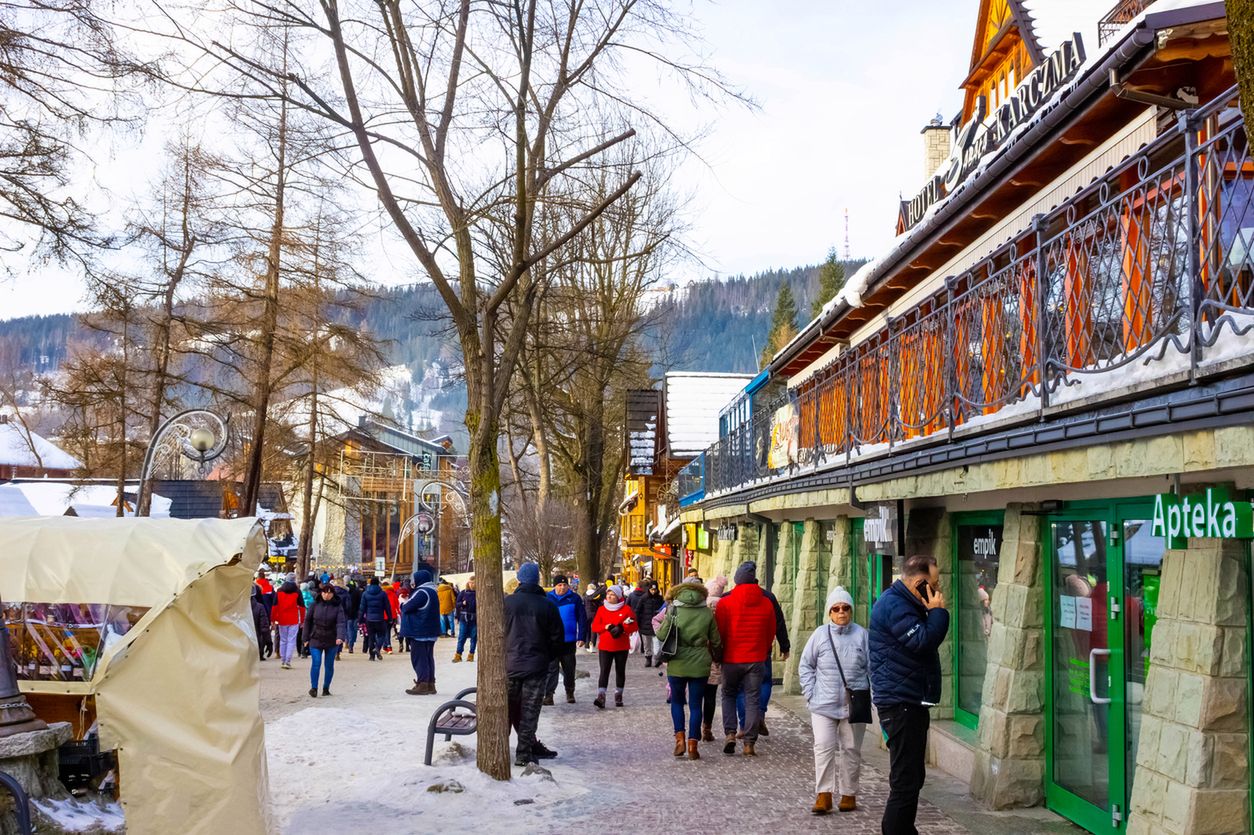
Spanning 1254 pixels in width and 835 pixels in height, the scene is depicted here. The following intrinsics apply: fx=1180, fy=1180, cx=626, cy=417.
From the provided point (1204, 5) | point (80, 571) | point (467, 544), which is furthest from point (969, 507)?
point (467, 544)

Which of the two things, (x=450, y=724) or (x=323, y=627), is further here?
(x=323, y=627)

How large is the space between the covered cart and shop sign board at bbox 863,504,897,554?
235 inches

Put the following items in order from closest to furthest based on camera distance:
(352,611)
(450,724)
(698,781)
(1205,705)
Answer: (1205,705)
(698,781)
(450,724)
(352,611)

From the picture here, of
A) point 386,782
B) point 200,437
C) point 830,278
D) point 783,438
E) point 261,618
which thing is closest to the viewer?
point 386,782

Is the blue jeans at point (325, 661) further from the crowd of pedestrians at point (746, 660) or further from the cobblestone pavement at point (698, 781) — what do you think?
the cobblestone pavement at point (698, 781)

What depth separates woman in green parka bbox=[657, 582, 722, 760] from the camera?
11.3 metres

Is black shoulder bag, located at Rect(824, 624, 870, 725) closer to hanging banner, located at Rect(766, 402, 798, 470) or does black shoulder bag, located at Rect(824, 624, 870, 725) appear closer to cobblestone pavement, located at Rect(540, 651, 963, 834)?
cobblestone pavement, located at Rect(540, 651, 963, 834)

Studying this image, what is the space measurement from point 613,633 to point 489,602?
21.0 ft

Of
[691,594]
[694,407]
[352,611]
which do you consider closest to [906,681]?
[691,594]

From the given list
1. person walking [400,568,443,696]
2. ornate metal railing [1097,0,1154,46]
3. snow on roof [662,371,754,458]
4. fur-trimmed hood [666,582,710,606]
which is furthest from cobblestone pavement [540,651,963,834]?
snow on roof [662,371,754,458]

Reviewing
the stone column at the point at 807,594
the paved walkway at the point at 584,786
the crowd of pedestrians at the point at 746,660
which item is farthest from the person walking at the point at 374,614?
the stone column at the point at 807,594

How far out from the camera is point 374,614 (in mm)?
22797

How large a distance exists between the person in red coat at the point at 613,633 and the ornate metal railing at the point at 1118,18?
893 cm

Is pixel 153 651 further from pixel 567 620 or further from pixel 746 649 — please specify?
pixel 567 620
